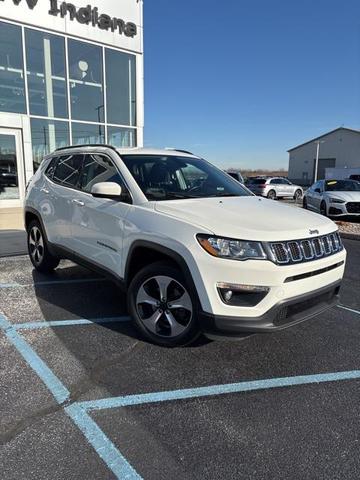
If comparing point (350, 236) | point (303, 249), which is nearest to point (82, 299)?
point (303, 249)

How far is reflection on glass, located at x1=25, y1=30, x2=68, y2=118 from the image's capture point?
1291cm

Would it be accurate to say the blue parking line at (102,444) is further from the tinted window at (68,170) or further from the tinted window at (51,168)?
the tinted window at (51,168)

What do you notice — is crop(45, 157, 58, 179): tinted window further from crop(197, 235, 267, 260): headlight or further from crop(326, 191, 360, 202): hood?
crop(326, 191, 360, 202): hood

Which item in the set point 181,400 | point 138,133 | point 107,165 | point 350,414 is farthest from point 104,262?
point 138,133

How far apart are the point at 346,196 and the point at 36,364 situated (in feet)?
38.0

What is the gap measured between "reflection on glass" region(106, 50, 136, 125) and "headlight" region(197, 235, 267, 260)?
1300 cm

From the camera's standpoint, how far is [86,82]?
559 inches

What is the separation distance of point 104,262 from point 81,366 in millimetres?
1210

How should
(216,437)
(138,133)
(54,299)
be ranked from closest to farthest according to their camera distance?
(216,437) → (54,299) → (138,133)

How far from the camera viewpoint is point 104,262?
414 cm

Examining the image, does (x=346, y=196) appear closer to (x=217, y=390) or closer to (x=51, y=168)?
(x=51, y=168)

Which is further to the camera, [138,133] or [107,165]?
[138,133]

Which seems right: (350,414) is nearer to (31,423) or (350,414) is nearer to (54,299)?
(31,423)

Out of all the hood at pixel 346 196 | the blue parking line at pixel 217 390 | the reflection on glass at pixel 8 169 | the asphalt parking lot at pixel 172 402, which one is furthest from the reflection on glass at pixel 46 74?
the blue parking line at pixel 217 390
